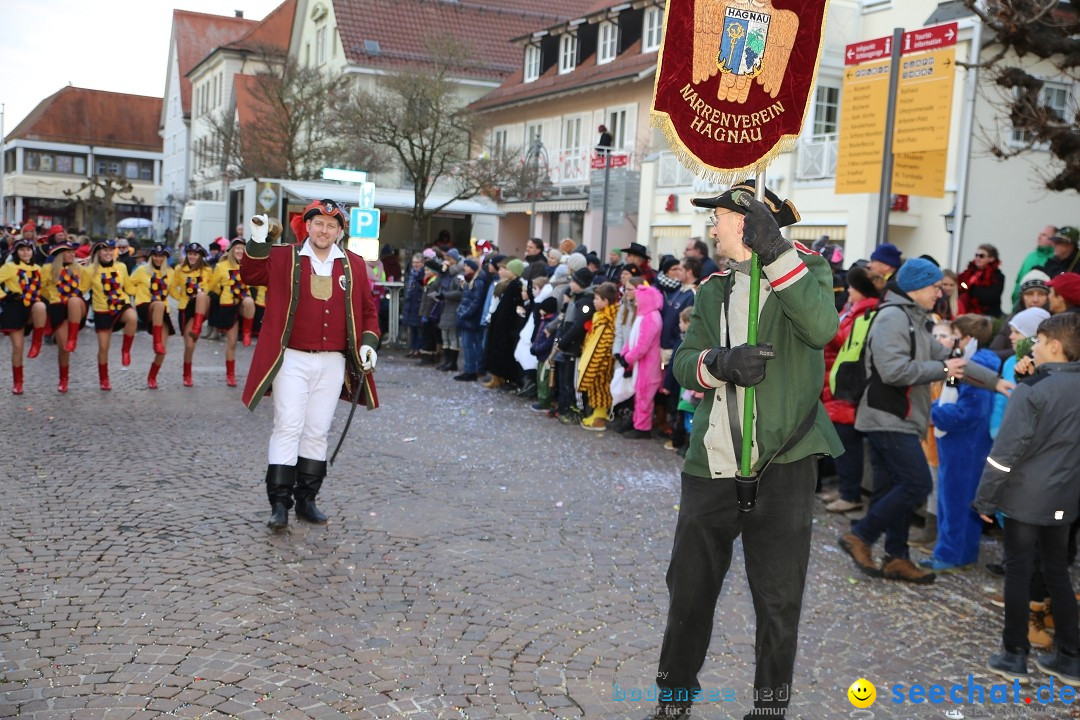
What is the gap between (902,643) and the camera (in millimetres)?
5395

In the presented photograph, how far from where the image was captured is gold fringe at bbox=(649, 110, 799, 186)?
14.3ft

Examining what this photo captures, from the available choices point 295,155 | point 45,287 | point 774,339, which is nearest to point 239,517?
point 774,339

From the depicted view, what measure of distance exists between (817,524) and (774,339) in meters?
4.35

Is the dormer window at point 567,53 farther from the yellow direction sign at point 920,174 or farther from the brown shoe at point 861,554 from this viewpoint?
the brown shoe at point 861,554

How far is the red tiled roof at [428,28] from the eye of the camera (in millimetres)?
43281

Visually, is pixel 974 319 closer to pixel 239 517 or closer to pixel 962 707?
pixel 962 707

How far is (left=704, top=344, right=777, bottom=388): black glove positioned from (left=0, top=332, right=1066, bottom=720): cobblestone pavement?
4.87ft

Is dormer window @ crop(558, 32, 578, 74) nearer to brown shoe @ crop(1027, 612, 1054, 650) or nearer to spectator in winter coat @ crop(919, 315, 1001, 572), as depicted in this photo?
spectator in winter coat @ crop(919, 315, 1001, 572)

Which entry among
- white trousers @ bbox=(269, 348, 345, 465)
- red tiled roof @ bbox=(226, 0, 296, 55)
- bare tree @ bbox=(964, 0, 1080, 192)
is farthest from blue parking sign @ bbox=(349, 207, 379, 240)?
red tiled roof @ bbox=(226, 0, 296, 55)

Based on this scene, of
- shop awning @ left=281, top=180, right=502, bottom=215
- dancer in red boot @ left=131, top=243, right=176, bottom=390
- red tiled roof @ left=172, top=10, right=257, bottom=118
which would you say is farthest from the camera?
red tiled roof @ left=172, top=10, right=257, bottom=118

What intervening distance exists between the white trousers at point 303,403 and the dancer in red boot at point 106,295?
6730 mm

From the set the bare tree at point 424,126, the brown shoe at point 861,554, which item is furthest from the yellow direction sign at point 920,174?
the bare tree at point 424,126

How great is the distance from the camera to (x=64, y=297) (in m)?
13.0

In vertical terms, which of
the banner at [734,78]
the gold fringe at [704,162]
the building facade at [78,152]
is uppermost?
the building facade at [78,152]
